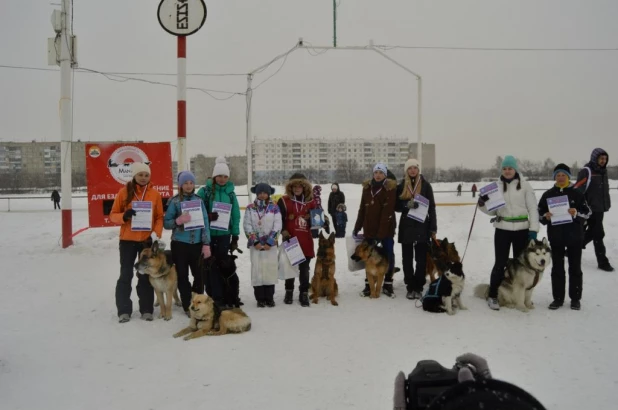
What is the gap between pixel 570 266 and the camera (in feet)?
19.2

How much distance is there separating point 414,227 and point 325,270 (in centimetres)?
148

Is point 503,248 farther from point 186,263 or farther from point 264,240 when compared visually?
point 186,263

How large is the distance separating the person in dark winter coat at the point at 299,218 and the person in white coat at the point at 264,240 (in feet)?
0.67

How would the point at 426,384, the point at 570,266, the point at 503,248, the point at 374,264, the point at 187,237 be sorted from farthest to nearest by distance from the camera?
Result: the point at 374,264 < the point at 503,248 < the point at 570,266 < the point at 187,237 < the point at 426,384

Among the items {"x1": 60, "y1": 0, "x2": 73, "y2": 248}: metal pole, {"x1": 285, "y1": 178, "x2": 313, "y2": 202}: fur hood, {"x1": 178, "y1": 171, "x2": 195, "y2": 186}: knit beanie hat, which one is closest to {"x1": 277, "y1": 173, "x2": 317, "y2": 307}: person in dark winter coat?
{"x1": 285, "y1": 178, "x2": 313, "y2": 202}: fur hood

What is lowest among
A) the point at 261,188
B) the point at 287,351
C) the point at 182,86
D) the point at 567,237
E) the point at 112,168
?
the point at 287,351

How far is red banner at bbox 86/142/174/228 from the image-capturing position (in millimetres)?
9289

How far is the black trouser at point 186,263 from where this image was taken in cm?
562

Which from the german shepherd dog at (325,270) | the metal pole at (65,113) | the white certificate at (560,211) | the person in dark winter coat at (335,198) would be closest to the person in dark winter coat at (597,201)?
the white certificate at (560,211)

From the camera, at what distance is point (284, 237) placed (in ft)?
20.6

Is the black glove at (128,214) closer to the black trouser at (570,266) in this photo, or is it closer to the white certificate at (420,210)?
the white certificate at (420,210)

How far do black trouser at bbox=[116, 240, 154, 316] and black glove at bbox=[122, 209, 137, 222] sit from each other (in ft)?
1.14

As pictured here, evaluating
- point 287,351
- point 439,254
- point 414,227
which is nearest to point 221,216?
point 287,351

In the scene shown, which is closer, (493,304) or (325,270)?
(493,304)
